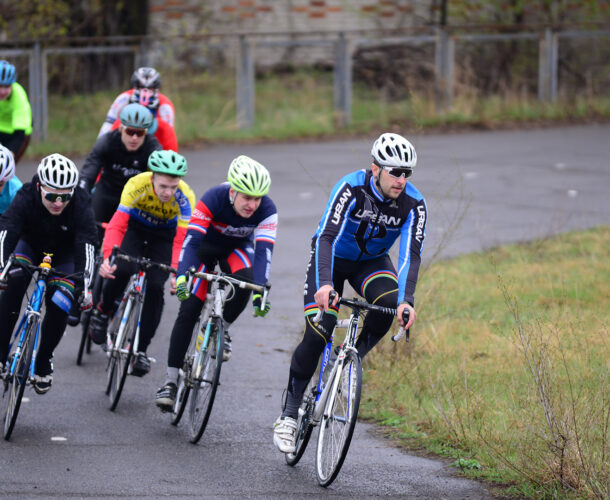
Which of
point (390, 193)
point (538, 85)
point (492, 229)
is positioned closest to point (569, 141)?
point (538, 85)

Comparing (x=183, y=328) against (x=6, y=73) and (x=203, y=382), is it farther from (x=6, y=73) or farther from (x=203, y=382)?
(x=6, y=73)

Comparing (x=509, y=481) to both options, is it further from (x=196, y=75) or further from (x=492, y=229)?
(x=196, y=75)

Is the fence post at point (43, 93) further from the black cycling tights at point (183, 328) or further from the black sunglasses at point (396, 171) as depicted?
the black sunglasses at point (396, 171)

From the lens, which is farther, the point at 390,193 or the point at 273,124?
the point at 273,124

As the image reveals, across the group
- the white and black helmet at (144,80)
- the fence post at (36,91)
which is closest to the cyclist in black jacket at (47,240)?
the white and black helmet at (144,80)

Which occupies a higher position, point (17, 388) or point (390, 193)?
point (390, 193)

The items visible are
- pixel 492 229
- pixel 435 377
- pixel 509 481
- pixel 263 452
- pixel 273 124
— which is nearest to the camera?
pixel 509 481

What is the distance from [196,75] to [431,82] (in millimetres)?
5454

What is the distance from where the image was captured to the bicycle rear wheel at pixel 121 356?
26.4ft

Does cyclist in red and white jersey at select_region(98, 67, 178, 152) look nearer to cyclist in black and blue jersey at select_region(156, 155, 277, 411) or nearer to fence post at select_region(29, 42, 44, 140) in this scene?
cyclist in black and blue jersey at select_region(156, 155, 277, 411)

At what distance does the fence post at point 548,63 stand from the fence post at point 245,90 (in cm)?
707

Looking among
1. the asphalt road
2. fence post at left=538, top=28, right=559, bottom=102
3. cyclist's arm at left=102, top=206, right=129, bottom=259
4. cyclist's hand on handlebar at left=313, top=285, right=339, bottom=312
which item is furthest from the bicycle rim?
fence post at left=538, top=28, right=559, bottom=102

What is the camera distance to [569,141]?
21672 mm

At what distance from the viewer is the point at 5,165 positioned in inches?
314
